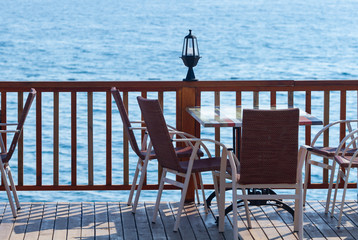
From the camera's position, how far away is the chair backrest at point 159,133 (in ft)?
13.1

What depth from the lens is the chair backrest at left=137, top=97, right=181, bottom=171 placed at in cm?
400

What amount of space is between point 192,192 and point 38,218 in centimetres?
122

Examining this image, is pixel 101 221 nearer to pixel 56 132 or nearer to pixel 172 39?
pixel 56 132

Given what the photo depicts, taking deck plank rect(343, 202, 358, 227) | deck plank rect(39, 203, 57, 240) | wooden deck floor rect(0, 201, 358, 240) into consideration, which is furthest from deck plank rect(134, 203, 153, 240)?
deck plank rect(343, 202, 358, 227)

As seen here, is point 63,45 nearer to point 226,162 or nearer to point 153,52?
point 153,52

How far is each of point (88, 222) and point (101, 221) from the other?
0.09 m

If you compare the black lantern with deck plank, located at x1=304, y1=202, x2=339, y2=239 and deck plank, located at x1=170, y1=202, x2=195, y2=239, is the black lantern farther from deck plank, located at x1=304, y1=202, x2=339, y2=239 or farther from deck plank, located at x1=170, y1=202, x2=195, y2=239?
deck plank, located at x1=304, y1=202, x2=339, y2=239

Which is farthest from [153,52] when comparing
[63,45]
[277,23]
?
[277,23]

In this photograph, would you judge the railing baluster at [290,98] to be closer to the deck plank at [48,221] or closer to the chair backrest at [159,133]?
the chair backrest at [159,133]

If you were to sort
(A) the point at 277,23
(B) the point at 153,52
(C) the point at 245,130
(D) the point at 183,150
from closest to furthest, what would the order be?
(C) the point at 245,130 < (D) the point at 183,150 < (B) the point at 153,52 < (A) the point at 277,23

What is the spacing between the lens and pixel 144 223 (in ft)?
14.3

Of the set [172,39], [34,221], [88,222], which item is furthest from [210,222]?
[172,39]

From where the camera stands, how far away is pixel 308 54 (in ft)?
86.3

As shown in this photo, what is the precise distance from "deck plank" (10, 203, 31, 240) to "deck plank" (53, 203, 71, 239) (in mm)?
208
